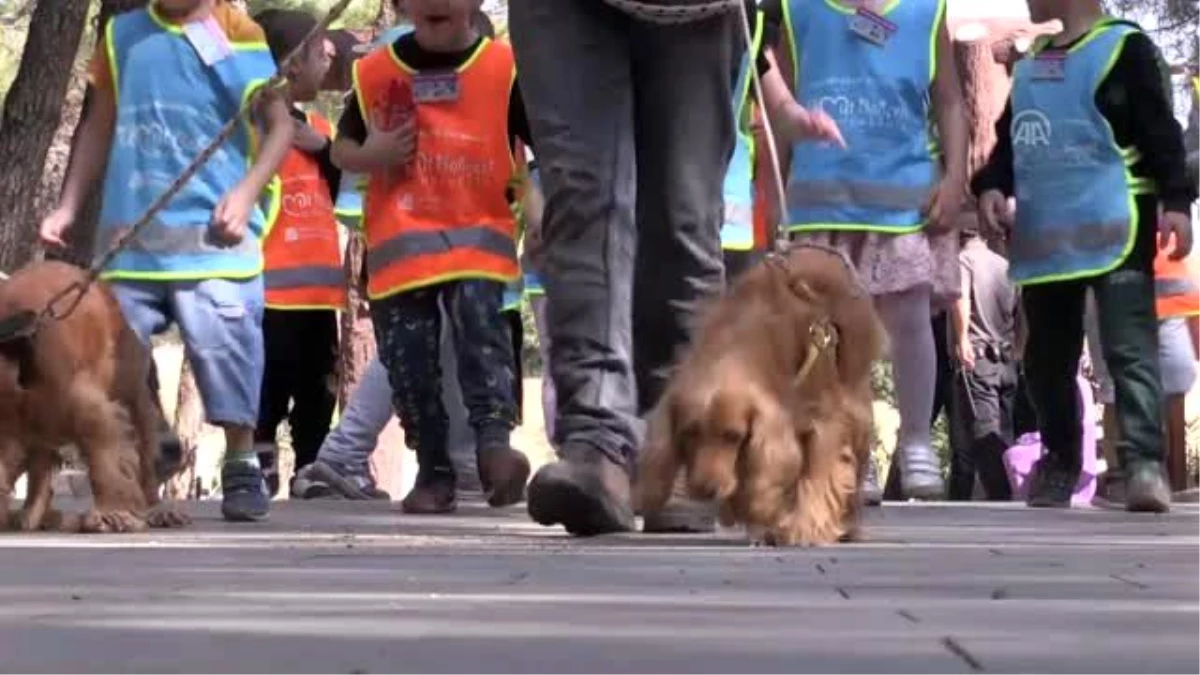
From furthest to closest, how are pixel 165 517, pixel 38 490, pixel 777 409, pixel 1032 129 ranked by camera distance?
pixel 1032 129 < pixel 165 517 < pixel 38 490 < pixel 777 409

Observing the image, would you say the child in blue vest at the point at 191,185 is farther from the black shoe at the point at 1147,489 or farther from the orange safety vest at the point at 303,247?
the orange safety vest at the point at 303,247

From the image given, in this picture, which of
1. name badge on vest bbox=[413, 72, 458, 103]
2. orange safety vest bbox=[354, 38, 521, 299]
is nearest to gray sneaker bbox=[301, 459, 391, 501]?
orange safety vest bbox=[354, 38, 521, 299]

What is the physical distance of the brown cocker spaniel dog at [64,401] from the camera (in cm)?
815

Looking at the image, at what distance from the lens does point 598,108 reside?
24.9 feet

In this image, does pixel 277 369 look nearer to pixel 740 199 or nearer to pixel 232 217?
pixel 740 199

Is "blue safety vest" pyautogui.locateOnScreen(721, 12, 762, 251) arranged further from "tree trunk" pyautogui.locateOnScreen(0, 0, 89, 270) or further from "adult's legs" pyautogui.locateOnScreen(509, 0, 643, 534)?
"tree trunk" pyautogui.locateOnScreen(0, 0, 89, 270)

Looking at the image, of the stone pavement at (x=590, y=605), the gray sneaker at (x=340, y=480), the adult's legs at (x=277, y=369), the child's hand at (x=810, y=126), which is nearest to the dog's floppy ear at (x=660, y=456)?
the stone pavement at (x=590, y=605)

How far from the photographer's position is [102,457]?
8.26 meters

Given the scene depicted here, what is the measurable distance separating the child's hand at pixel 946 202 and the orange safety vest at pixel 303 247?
326 cm

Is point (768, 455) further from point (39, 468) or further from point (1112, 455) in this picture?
point (1112, 455)

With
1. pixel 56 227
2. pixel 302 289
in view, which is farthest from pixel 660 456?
pixel 302 289

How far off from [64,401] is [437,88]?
2.99 m

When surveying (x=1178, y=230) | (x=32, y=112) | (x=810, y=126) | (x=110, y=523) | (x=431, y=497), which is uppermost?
(x=32, y=112)

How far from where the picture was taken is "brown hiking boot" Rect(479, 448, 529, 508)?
10.5m
